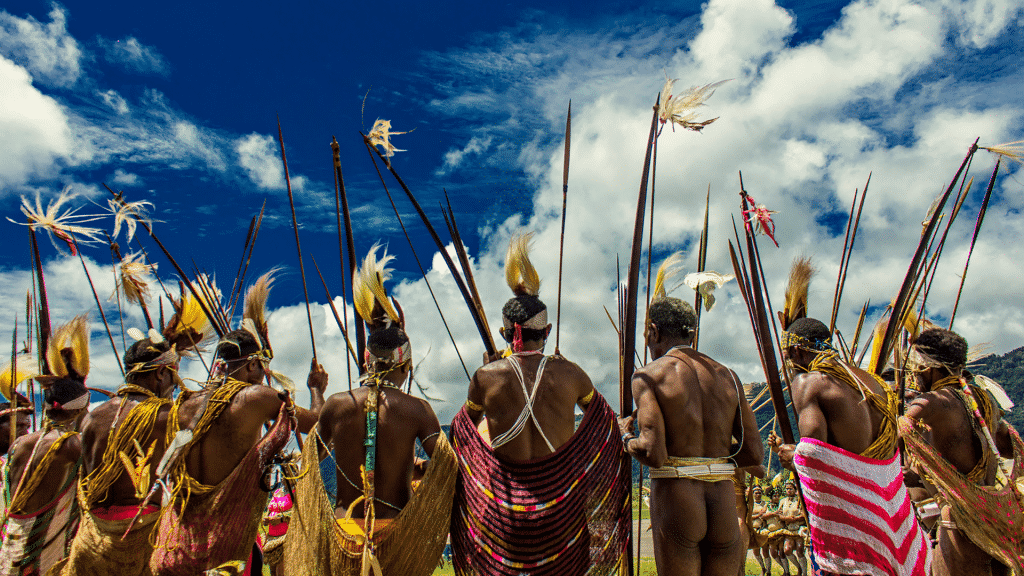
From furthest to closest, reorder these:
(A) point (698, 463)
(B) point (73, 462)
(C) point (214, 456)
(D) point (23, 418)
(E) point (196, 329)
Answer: (D) point (23, 418) < (B) point (73, 462) < (E) point (196, 329) < (C) point (214, 456) < (A) point (698, 463)

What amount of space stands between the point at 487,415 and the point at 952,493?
11.9 feet

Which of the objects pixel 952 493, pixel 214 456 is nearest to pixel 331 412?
pixel 214 456

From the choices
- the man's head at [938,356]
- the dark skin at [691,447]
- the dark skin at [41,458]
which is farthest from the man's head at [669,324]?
the dark skin at [41,458]

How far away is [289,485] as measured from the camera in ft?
13.0

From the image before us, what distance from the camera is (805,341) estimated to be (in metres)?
4.13

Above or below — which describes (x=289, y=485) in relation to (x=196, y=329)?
below

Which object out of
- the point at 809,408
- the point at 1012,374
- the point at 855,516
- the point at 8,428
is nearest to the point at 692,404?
the point at 809,408

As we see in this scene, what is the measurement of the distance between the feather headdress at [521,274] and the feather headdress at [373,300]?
0.88 metres

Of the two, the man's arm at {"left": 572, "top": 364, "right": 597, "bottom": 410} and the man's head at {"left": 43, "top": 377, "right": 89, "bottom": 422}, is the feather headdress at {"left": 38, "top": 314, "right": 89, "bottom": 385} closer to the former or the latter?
the man's head at {"left": 43, "top": 377, "right": 89, "bottom": 422}

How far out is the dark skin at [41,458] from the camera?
5.36m

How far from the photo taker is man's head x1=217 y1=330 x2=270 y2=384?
4.20m

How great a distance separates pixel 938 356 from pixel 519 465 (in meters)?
3.51

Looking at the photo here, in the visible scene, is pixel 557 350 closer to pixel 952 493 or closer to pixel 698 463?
pixel 698 463

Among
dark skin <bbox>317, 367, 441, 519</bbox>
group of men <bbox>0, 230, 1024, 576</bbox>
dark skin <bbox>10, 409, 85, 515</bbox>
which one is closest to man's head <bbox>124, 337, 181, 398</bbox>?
group of men <bbox>0, 230, 1024, 576</bbox>
